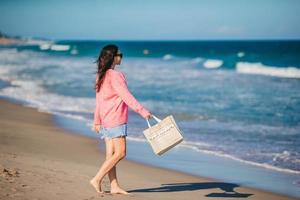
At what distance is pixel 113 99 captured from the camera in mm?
5586

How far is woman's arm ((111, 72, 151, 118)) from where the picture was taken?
5445 millimetres

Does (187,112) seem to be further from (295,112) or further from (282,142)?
(282,142)

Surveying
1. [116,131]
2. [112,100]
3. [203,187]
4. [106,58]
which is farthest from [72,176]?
Answer: [203,187]

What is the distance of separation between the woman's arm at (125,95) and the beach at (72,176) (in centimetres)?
99

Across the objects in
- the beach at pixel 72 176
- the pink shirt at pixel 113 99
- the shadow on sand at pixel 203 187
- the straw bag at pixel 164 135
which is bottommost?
the shadow on sand at pixel 203 187

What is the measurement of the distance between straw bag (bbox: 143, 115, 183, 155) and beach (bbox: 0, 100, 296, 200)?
669 millimetres

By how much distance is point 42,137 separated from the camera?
10633 mm

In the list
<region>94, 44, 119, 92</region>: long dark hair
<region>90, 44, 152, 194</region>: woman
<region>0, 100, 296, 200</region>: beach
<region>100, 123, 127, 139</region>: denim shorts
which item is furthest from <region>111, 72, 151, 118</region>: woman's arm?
<region>0, 100, 296, 200</region>: beach

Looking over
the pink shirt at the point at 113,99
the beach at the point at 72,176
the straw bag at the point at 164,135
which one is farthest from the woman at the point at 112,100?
the beach at the point at 72,176

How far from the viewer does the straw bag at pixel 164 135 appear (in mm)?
5586

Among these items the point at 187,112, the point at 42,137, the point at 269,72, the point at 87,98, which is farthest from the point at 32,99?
the point at 269,72

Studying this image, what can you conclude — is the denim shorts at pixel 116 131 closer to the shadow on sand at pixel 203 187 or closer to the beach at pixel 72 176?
the beach at pixel 72 176

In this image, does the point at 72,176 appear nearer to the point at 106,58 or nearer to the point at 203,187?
the point at 106,58

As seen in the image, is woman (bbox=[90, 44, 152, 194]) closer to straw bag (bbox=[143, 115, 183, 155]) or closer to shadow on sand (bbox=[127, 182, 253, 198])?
straw bag (bbox=[143, 115, 183, 155])
